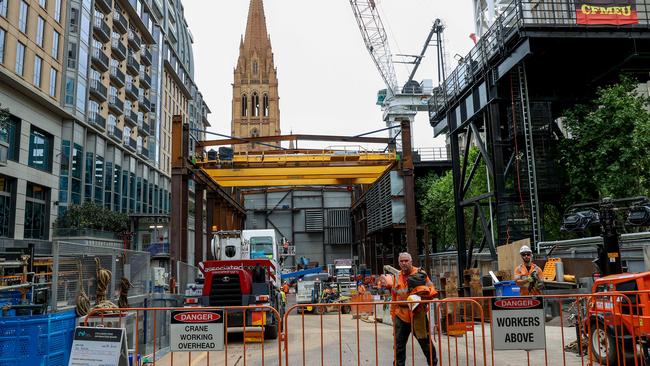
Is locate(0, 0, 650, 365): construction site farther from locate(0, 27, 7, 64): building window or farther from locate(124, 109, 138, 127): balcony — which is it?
locate(124, 109, 138, 127): balcony

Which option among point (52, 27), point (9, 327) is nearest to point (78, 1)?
point (52, 27)

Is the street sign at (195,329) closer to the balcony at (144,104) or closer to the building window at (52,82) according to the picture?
the building window at (52,82)

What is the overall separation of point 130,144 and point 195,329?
4788 centimetres

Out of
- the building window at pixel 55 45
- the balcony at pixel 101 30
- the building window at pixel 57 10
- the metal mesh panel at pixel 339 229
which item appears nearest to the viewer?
the building window at pixel 55 45

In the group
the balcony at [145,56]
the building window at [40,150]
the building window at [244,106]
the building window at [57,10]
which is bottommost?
the building window at [40,150]

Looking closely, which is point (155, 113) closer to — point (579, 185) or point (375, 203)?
point (375, 203)

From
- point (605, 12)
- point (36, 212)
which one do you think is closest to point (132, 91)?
point (36, 212)

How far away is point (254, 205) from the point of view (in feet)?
170

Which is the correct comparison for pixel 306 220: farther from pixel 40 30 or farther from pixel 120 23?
pixel 40 30

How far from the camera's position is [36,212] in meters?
34.8

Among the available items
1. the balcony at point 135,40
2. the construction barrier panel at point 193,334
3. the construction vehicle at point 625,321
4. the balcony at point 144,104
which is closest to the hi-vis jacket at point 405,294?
the construction barrier panel at point 193,334

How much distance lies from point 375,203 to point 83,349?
89.0ft

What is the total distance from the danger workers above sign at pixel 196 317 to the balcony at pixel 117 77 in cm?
4496

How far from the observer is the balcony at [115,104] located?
152 feet
